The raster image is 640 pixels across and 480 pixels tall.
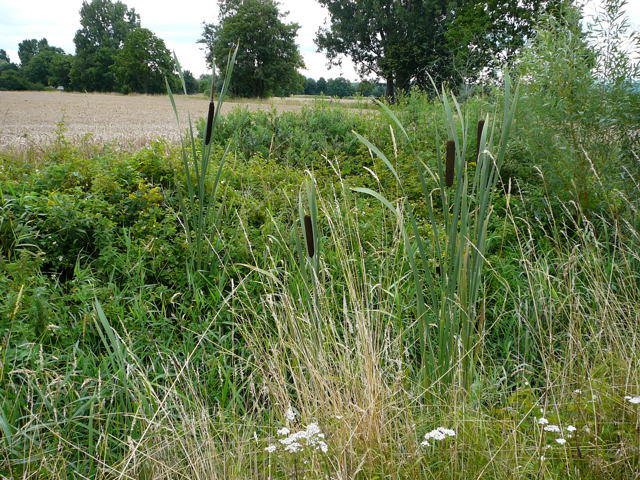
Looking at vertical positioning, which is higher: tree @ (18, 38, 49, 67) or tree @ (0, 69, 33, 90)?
tree @ (18, 38, 49, 67)

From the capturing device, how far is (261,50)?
40.1 meters

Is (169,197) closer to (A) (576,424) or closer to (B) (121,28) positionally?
(A) (576,424)

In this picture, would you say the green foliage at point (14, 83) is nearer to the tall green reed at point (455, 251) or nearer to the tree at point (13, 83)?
the tree at point (13, 83)

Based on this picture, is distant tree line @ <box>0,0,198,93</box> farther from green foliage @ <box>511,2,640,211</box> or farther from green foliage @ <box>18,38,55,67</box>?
green foliage @ <box>511,2,640,211</box>

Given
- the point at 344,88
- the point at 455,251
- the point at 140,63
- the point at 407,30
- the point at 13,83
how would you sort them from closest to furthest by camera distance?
the point at 455,251, the point at 407,30, the point at 13,83, the point at 140,63, the point at 344,88

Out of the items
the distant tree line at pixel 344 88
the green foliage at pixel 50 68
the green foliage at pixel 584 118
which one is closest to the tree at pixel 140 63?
the green foliage at pixel 50 68

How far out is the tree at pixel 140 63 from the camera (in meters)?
45.0

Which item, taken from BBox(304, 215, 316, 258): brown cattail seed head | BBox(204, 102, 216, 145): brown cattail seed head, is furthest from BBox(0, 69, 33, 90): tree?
BBox(304, 215, 316, 258): brown cattail seed head

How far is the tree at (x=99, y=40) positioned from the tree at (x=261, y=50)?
16754mm

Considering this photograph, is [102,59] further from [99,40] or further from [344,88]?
[344,88]

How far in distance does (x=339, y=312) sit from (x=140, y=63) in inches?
1868

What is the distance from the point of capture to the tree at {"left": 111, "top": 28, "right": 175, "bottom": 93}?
45.0 meters

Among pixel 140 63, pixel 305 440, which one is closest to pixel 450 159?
pixel 305 440

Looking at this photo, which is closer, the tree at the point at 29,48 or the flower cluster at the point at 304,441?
the flower cluster at the point at 304,441
